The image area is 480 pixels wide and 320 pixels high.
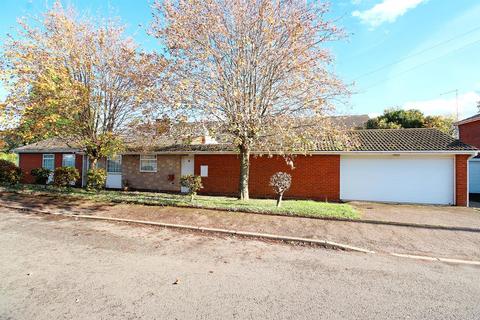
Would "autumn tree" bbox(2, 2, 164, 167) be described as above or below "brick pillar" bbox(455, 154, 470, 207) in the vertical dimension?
above

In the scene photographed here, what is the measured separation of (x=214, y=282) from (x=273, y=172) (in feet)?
38.8

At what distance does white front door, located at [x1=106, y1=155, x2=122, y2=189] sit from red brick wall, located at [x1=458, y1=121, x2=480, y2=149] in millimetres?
25358

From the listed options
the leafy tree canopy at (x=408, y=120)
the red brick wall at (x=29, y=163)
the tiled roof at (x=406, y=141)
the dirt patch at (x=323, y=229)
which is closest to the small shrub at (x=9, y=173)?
the red brick wall at (x=29, y=163)

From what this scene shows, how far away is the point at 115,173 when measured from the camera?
65.0ft

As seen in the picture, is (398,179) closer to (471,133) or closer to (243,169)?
(243,169)

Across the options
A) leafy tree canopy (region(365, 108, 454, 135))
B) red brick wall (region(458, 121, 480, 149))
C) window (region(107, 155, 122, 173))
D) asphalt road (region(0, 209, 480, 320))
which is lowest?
asphalt road (region(0, 209, 480, 320))

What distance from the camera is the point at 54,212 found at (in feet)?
33.0

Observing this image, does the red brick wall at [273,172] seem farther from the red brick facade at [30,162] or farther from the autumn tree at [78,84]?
the red brick facade at [30,162]

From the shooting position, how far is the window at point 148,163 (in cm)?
1870

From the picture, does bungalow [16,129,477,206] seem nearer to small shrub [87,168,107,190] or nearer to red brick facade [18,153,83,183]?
small shrub [87,168,107,190]

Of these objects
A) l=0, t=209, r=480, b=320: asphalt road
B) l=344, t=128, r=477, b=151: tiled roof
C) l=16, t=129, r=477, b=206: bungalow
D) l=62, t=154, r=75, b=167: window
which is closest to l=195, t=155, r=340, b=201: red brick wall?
l=16, t=129, r=477, b=206: bungalow

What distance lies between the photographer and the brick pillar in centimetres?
1361

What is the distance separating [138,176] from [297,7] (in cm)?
1379

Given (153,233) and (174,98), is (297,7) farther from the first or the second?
(153,233)
